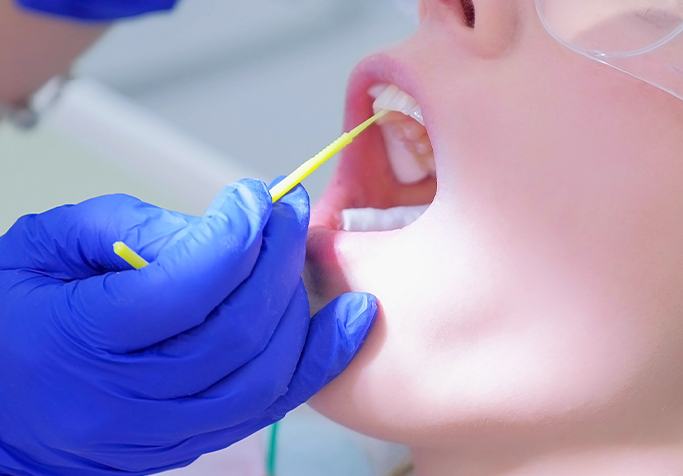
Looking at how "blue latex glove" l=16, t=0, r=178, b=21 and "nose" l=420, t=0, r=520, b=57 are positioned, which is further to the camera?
"blue latex glove" l=16, t=0, r=178, b=21

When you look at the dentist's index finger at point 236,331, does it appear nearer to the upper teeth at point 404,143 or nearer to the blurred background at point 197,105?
the upper teeth at point 404,143

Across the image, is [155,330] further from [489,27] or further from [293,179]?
[489,27]

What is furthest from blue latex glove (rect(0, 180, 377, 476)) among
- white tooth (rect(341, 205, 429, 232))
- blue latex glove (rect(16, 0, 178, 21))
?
blue latex glove (rect(16, 0, 178, 21))

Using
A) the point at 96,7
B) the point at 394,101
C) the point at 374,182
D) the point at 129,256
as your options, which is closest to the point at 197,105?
the point at 96,7

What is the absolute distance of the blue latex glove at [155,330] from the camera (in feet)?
2.83

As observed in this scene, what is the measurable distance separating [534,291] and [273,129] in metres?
1.82

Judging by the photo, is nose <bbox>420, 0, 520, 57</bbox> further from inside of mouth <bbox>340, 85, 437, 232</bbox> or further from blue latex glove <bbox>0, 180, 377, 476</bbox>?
blue latex glove <bbox>0, 180, 377, 476</bbox>

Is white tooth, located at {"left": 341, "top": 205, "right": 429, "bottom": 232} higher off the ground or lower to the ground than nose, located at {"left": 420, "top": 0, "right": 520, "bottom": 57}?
lower

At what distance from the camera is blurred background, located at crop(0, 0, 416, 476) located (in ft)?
6.88

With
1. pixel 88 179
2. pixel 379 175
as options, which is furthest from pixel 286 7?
pixel 379 175

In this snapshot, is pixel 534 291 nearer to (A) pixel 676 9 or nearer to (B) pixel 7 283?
(A) pixel 676 9

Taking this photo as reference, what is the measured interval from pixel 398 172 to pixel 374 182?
0.10ft

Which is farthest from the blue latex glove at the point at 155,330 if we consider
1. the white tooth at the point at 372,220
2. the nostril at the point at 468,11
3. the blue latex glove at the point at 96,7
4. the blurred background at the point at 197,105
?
the blurred background at the point at 197,105

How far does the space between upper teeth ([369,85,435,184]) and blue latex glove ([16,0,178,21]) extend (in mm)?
621
